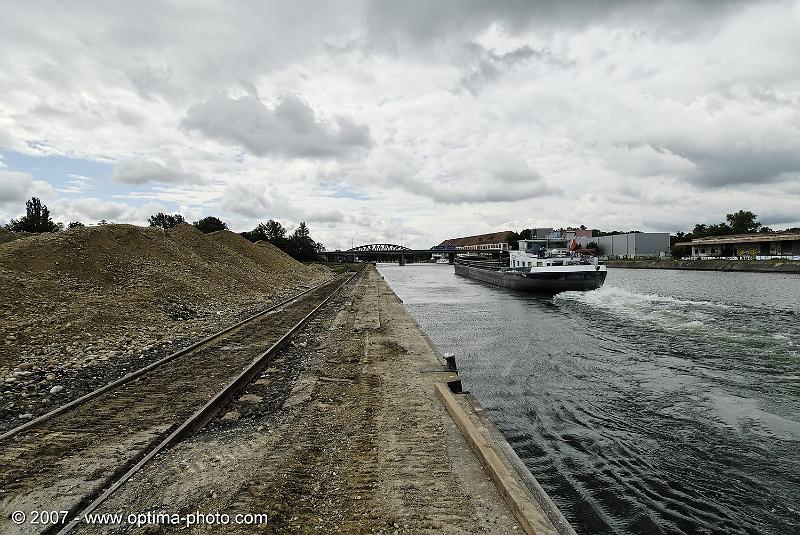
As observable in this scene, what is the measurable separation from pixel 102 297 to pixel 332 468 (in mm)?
16190

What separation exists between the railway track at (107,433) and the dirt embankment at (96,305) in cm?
98

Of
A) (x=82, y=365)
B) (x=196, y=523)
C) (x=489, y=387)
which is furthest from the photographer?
(x=489, y=387)

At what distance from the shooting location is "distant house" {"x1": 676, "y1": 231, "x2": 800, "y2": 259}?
68.5 m

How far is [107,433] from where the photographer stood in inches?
253

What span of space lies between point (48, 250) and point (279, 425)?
19126 millimetres

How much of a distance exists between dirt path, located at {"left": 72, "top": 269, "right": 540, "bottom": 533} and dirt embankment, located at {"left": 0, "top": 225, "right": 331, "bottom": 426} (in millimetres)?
3970

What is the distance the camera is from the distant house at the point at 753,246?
68500 millimetres

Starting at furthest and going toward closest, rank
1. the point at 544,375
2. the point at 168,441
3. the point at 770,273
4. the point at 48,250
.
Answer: the point at 770,273 → the point at 48,250 → the point at 544,375 → the point at 168,441

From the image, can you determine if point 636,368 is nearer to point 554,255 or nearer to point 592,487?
point 592,487

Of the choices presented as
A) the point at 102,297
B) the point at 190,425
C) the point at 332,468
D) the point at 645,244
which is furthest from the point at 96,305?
the point at 645,244

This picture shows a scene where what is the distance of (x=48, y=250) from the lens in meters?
19.6

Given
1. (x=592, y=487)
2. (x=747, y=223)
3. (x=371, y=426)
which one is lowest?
(x=592, y=487)

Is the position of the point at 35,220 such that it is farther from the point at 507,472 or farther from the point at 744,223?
the point at 744,223

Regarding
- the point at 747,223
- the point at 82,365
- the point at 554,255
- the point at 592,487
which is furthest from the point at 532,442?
the point at 747,223
